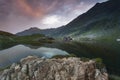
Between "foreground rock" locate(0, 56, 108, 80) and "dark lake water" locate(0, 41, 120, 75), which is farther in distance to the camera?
"dark lake water" locate(0, 41, 120, 75)

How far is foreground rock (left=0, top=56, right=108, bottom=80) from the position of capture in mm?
44294

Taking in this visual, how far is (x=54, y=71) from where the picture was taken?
147 ft

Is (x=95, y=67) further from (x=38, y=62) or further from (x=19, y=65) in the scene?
(x=19, y=65)

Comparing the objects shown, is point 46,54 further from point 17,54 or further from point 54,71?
point 54,71

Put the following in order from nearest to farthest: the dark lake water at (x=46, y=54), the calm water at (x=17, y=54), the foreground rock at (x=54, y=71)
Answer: the foreground rock at (x=54, y=71) < the calm water at (x=17, y=54) < the dark lake water at (x=46, y=54)

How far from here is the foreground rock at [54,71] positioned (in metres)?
44.3

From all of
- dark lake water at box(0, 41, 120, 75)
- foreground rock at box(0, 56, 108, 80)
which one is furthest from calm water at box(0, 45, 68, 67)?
foreground rock at box(0, 56, 108, 80)

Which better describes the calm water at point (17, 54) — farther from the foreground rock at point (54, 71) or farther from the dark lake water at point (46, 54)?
the foreground rock at point (54, 71)

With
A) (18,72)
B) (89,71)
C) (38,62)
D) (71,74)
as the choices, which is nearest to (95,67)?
(89,71)

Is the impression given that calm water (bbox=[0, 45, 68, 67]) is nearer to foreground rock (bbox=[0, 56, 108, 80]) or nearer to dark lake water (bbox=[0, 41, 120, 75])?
dark lake water (bbox=[0, 41, 120, 75])

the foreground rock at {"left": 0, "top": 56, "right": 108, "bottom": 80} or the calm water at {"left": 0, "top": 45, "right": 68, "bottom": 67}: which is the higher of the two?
the calm water at {"left": 0, "top": 45, "right": 68, "bottom": 67}

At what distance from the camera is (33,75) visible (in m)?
44.8

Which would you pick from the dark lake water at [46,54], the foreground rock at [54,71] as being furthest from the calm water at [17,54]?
the foreground rock at [54,71]

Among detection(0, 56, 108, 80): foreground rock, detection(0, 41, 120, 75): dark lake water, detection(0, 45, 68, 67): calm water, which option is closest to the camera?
detection(0, 56, 108, 80): foreground rock
